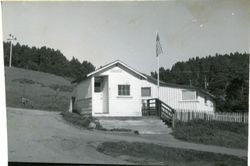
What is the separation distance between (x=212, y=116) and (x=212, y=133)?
0.29m

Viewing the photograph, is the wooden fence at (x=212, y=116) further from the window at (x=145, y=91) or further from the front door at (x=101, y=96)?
the front door at (x=101, y=96)

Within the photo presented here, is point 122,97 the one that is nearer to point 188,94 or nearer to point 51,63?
point 188,94

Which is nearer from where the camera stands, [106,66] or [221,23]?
[221,23]

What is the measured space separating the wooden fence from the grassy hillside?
182cm

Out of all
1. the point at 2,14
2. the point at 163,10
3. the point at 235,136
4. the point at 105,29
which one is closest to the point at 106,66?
the point at 105,29

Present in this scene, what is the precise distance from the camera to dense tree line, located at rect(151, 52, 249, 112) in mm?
6522

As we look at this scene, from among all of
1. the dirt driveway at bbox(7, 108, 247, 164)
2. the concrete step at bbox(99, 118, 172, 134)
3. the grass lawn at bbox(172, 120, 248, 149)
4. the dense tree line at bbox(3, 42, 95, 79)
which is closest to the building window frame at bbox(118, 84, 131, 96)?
the concrete step at bbox(99, 118, 172, 134)

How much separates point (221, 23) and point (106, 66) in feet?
6.13

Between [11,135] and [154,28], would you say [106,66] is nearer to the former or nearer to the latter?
[154,28]

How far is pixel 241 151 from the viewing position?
269 inches

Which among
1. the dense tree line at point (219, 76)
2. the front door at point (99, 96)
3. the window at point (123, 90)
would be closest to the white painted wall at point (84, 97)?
the front door at point (99, 96)

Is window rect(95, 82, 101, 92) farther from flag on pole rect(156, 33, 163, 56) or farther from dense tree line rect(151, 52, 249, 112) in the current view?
flag on pole rect(156, 33, 163, 56)

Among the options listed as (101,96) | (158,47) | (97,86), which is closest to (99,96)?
(101,96)

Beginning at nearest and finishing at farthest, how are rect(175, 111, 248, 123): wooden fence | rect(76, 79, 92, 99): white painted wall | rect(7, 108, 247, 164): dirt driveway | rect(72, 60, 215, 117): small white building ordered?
rect(175, 111, 248, 123): wooden fence < rect(72, 60, 215, 117): small white building < rect(76, 79, 92, 99): white painted wall < rect(7, 108, 247, 164): dirt driveway
